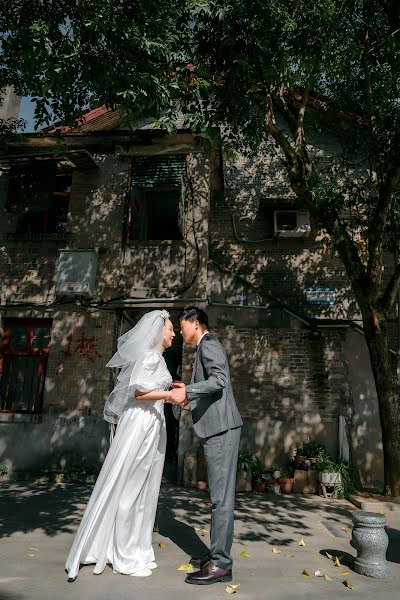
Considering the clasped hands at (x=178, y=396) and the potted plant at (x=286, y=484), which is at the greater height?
the clasped hands at (x=178, y=396)

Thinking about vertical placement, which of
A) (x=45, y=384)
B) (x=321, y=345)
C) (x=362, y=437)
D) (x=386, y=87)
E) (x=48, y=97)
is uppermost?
(x=386, y=87)

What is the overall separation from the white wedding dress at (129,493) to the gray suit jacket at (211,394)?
356 millimetres

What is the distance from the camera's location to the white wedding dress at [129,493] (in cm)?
364

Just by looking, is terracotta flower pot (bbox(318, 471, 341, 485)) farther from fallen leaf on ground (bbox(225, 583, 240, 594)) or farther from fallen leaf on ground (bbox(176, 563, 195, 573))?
fallen leaf on ground (bbox(225, 583, 240, 594))

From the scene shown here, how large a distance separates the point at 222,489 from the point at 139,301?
5.97m

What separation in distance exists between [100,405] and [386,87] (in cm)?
775

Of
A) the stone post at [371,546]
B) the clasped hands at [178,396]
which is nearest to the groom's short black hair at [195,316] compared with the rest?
the clasped hands at [178,396]

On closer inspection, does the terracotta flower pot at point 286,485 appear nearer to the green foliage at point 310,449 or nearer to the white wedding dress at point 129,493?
the green foliage at point 310,449

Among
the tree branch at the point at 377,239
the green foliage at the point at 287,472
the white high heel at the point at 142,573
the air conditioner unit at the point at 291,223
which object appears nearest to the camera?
the white high heel at the point at 142,573

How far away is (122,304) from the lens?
927 centimetres

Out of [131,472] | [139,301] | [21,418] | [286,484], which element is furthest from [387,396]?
[21,418]

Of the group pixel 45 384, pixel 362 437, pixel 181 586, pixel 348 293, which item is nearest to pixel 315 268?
pixel 348 293

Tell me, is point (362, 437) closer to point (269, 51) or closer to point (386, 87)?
point (386, 87)

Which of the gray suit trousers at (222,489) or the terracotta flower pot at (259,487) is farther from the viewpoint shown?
the terracotta flower pot at (259,487)
